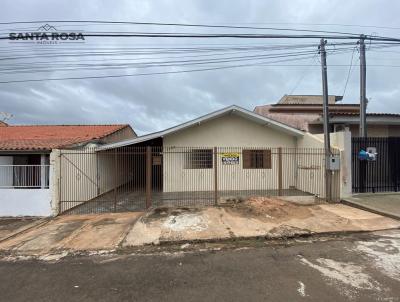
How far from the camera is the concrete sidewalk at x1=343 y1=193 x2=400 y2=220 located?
31.6 ft

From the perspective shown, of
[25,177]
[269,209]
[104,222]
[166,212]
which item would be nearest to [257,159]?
[269,209]

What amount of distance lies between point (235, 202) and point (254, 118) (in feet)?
16.6

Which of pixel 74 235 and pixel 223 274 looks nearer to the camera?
pixel 223 274

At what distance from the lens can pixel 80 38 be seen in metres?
9.44

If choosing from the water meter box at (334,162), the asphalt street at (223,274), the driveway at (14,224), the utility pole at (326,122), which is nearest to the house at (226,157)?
the utility pole at (326,122)

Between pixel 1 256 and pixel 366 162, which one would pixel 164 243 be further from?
pixel 366 162

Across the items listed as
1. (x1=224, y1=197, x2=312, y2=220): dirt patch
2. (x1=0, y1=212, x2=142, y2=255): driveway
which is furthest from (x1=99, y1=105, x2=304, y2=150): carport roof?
(x1=224, y1=197, x2=312, y2=220): dirt patch

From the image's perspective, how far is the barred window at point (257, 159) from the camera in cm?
1565

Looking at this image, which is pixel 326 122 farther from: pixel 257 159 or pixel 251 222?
pixel 251 222

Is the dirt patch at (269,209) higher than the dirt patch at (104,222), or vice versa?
the dirt patch at (269,209)

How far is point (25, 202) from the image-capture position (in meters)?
11.4

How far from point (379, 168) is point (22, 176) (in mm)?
13622

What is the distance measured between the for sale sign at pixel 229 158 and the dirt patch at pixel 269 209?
13.1 feet

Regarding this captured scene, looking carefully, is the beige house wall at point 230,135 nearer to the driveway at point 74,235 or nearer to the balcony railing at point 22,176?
the driveway at point 74,235
